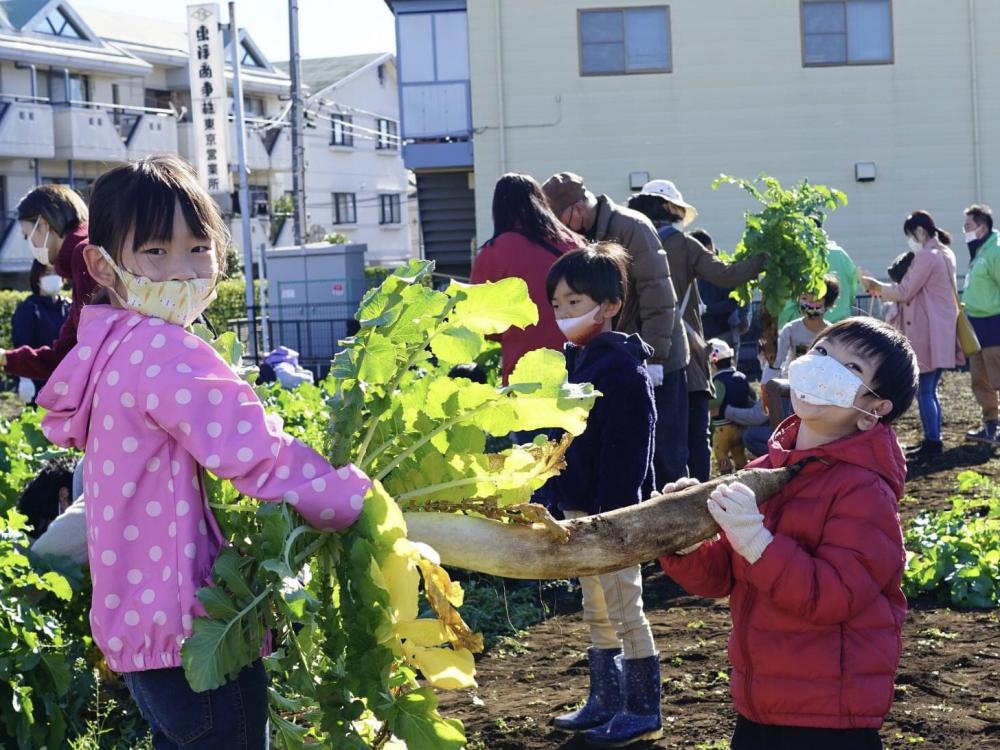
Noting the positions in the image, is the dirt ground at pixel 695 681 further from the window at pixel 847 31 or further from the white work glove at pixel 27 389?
the window at pixel 847 31

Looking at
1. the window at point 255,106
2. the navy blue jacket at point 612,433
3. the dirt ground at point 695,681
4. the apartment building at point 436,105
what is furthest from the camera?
the window at point 255,106

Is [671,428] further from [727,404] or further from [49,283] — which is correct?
[49,283]

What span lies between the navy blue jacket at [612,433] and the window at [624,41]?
19.1 metres

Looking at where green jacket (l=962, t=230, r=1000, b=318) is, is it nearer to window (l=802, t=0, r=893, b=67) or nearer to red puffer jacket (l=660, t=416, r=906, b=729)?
red puffer jacket (l=660, t=416, r=906, b=729)

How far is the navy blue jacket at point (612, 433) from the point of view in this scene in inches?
174

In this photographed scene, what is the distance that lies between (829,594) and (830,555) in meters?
0.09

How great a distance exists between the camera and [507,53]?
22.7 metres

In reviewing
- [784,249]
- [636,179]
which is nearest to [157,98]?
[636,179]

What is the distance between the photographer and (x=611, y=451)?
4438 mm

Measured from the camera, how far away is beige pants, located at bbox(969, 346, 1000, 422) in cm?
1121

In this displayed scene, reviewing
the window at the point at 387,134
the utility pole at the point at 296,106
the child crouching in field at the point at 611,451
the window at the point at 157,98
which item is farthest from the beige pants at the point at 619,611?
the window at the point at 387,134

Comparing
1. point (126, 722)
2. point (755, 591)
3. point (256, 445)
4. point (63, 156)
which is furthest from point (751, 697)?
point (63, 156)

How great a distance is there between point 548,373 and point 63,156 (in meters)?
39.2

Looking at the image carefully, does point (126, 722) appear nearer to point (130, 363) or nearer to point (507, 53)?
point (130, 363)
